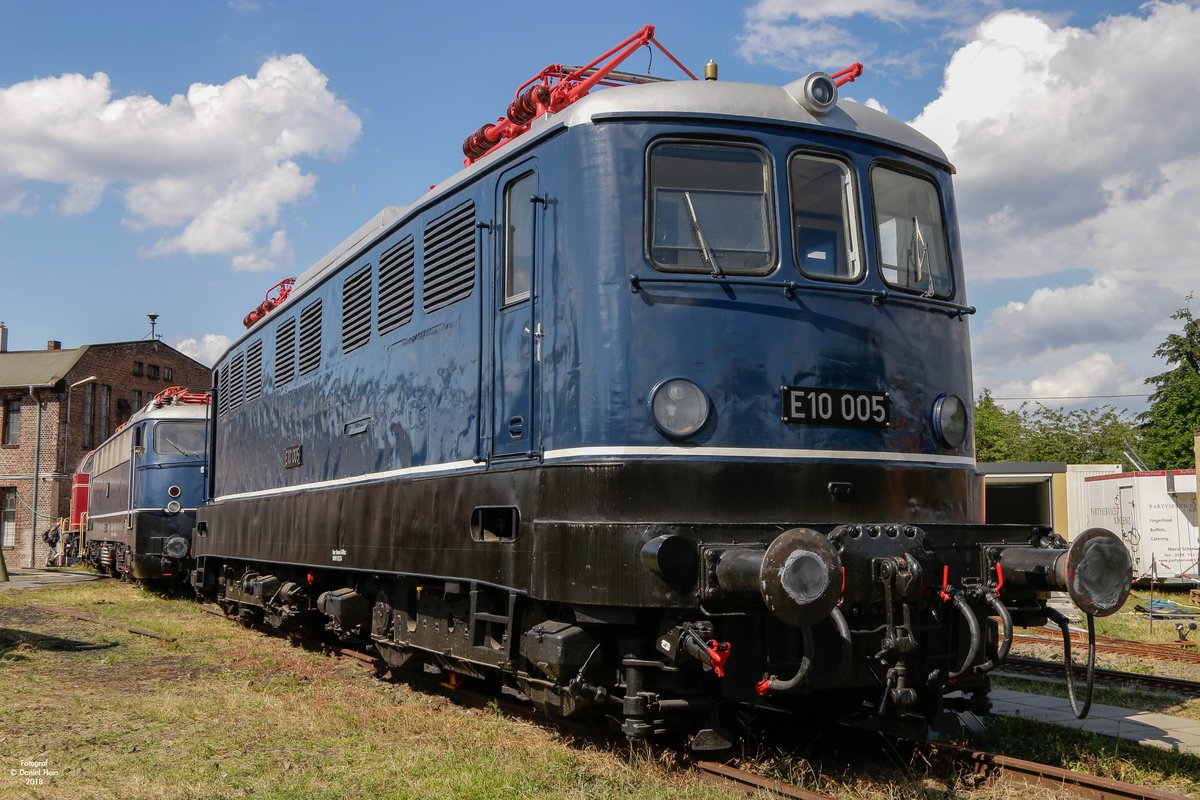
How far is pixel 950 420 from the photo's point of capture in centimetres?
657

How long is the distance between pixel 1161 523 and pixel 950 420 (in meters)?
20.8

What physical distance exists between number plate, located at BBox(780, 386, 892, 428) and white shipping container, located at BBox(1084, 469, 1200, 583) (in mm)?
20409

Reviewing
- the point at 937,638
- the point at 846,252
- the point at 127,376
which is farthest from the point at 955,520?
the point at 127,376

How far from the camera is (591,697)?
596cm

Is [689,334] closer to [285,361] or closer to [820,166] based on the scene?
[820,166]

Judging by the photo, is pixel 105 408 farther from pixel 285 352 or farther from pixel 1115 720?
pixel 1115 720

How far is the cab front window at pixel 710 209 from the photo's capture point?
19.9 feet

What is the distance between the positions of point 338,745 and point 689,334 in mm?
3389

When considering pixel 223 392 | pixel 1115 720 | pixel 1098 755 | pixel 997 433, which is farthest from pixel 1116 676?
pixel 997 433

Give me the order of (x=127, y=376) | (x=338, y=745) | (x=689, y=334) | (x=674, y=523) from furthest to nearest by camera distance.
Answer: (x=127, y=376), (x=338, y=745), (x=689, y=334), (x=674, y=523)

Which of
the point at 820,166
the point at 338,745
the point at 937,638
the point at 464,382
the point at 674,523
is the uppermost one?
the point at 820,166

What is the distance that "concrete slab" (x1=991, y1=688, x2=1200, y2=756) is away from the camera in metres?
7.18

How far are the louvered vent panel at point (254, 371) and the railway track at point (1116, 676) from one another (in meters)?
8.48

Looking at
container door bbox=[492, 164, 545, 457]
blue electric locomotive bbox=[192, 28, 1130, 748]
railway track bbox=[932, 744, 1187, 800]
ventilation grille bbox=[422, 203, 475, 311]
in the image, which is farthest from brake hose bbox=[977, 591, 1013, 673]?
ventilation grille bbox=[422, 203, 475, 311]
